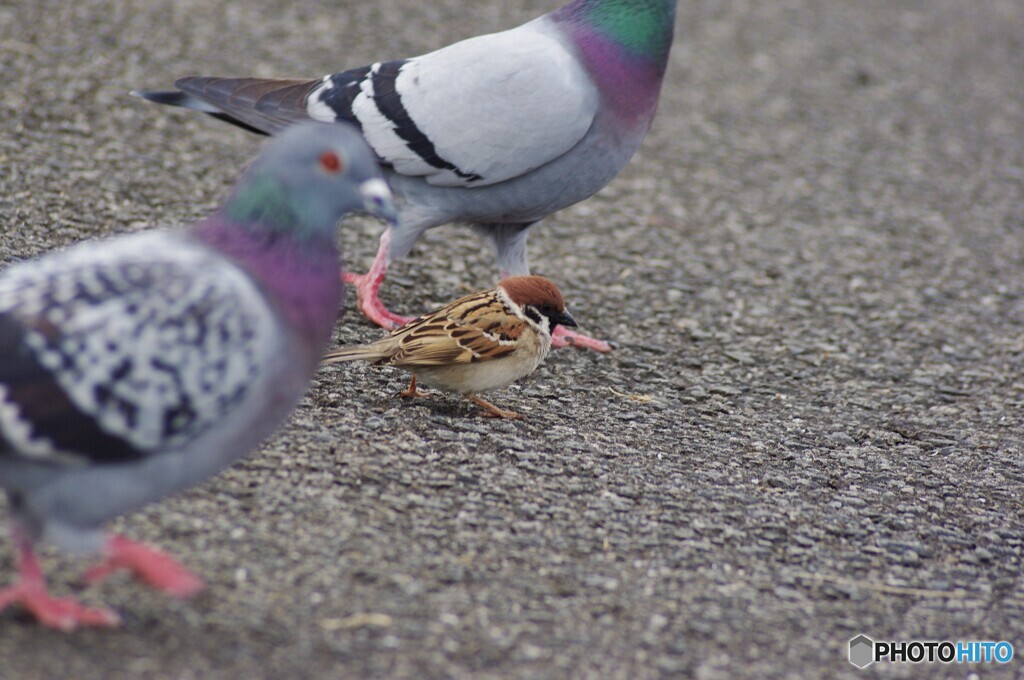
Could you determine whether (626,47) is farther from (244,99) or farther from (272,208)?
(272,208)

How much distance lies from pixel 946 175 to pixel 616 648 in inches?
237

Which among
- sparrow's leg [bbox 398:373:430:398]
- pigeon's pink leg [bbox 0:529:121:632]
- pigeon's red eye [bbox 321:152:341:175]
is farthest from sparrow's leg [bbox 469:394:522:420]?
pigeon's pink leg [bbox 0:529:121:632]

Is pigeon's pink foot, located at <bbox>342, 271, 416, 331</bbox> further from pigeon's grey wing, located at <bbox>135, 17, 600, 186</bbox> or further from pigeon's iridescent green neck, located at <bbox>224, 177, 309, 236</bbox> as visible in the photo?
pigeon's iridescent green neck, located at <bbox>224, 177, 309, 236</bbox>

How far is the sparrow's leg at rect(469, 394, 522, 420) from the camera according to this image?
14.0 feet

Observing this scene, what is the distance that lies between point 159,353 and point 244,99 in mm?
2787

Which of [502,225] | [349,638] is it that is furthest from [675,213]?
[349,638]

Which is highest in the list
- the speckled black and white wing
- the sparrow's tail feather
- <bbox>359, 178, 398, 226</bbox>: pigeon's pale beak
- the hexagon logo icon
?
<bbox>359, 178, 398, 226</bbox>: pigeon's pale beak

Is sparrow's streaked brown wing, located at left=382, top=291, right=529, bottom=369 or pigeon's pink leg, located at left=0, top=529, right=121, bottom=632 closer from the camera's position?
pigeon's pink leg, located at left=0, top=529, right=121, bottom=632

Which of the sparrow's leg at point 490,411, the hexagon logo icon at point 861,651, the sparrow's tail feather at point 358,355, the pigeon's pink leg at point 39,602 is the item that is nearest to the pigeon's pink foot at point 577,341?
the sparrow's leg at point 490,411

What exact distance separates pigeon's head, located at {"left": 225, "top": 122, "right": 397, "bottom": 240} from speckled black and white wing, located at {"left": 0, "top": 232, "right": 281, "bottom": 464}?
7.2 inches

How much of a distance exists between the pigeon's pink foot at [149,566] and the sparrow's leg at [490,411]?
1647 millimetres

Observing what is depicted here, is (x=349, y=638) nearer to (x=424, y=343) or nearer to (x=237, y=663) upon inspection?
(x=237, y=663)

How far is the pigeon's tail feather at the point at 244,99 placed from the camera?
5094 millimetres

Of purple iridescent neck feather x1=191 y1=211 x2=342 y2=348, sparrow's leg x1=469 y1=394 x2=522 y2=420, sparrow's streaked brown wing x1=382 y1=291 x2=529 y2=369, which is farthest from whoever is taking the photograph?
sparrow's leg x1=469 y1=394 x2=522 y2=420
